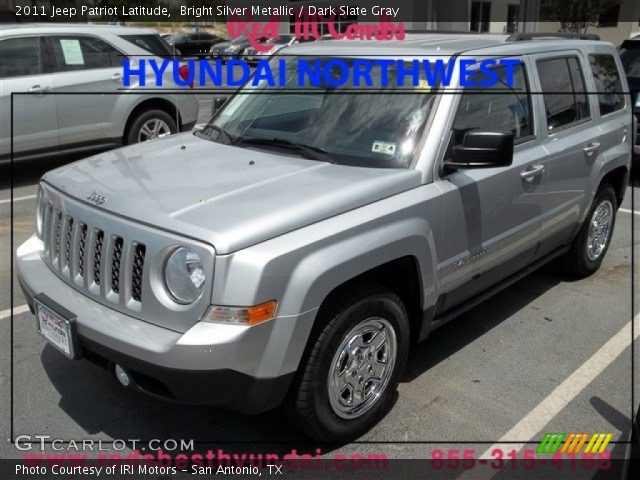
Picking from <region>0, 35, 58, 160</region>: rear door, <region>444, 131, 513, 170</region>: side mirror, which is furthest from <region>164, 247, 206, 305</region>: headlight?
<region>0, 35, 58, 160</region>: rear door

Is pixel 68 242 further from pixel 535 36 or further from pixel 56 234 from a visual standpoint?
pixel 535 36

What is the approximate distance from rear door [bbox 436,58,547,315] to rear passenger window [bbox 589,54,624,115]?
1.18 meters

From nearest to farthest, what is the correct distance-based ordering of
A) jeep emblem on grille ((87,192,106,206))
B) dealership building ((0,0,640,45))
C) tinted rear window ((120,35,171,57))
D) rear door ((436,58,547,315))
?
jeep emblem on grille ((87,192,106,206))
rear door ((436,58,547,315))
tinted rear window ((120,35,171,57))
dealership building ((0,0,640,45))

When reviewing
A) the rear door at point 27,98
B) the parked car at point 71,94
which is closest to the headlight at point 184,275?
the parked car at point 71,94

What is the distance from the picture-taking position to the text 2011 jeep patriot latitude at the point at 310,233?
8.55 ft

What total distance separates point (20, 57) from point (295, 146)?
18.3ft

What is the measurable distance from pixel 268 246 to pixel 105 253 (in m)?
0.78

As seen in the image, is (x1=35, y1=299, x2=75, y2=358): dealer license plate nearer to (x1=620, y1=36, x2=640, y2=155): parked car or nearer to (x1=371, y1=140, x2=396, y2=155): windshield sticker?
(x1=371, y1=140, x2=396, y2=155): windshield sticker

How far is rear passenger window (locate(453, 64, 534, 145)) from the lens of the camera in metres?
3.60

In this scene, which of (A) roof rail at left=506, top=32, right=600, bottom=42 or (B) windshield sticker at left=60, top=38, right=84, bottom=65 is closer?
(A) roof rail at left=506, top=32, right=600, bottom=42

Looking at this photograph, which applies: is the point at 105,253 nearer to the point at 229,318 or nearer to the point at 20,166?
the point at 229,318

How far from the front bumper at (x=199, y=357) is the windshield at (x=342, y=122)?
118cm

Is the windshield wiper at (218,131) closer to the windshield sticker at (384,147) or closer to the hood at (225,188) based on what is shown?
the hood at (225,188)

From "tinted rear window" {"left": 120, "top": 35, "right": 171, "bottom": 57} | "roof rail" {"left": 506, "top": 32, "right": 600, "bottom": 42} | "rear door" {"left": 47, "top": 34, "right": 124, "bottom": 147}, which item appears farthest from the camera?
"tinted rear window" {"left": 120, "top": 35, "right": 171, "bottom": 57}
